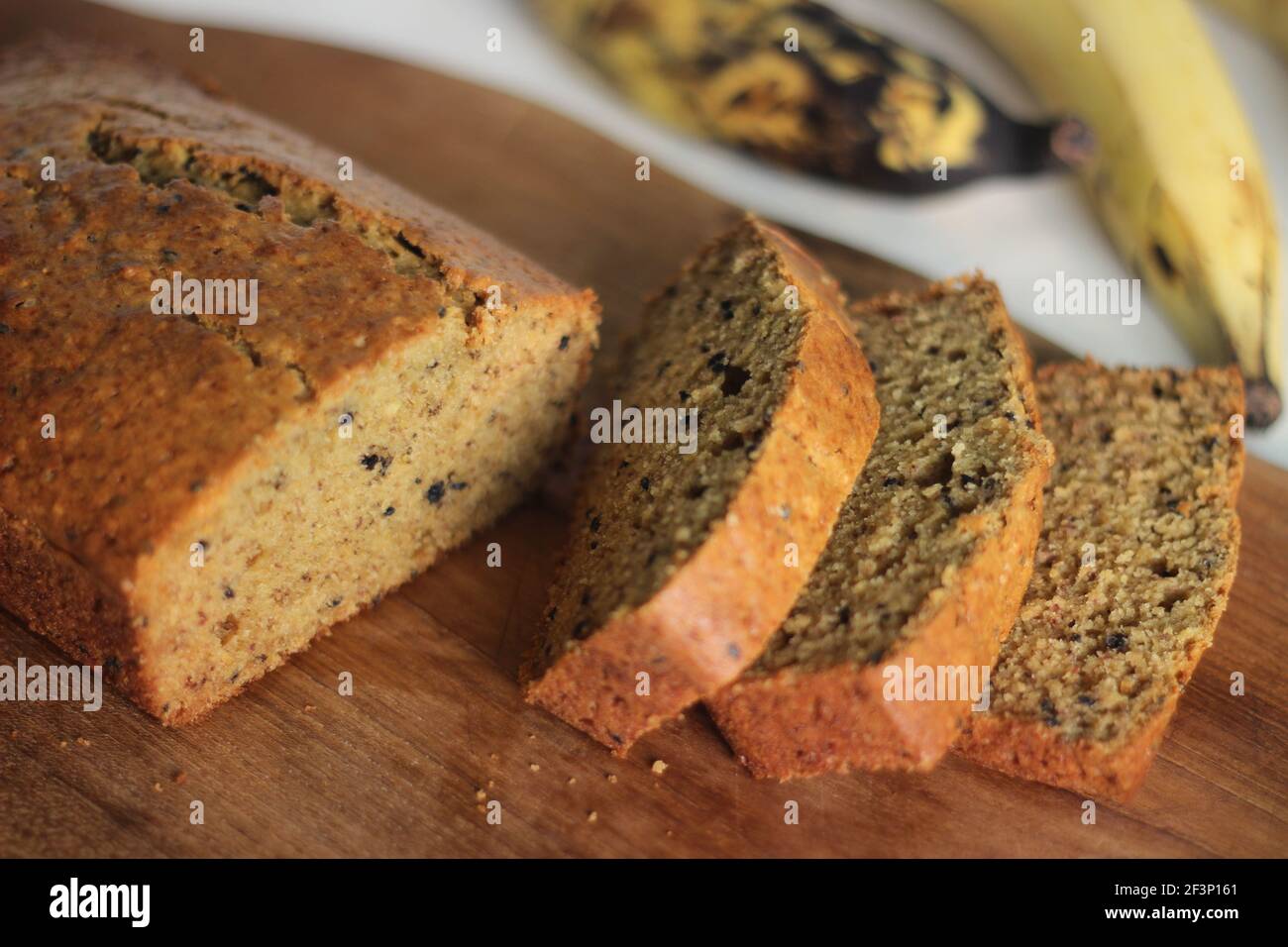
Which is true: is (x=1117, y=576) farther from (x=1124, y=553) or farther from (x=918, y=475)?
(x=918, y=475)

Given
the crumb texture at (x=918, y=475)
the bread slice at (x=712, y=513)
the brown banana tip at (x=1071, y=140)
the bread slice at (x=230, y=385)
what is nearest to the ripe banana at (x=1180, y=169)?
the brown banana tip at (x=1071, y=140)

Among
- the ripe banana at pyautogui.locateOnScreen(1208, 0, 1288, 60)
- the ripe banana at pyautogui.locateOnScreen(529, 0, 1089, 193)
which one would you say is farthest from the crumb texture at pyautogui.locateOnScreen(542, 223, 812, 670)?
the ripe banana at pyautogui.locateOnScreen(1208, 0, 1288, 60)

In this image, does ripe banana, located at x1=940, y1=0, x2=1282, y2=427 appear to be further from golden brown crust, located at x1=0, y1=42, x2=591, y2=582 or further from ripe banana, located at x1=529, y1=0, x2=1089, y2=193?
golden brown crust, located at x1=0, y1=42, x2=591, y2=582

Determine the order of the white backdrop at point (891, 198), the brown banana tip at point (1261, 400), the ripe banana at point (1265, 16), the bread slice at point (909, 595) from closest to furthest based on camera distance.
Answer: the bread slice at point (909, 595)
the brown banana tip at point (1261, 400)
the white backdrop at point (891, 198)
the ripe banana at point (1265, 16)

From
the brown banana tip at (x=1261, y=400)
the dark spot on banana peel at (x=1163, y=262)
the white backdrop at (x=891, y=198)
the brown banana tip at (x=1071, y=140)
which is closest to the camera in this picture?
the brown banana tip at (x=1261, y=400)

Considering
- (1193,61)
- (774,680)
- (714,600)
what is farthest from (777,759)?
(1193,61)

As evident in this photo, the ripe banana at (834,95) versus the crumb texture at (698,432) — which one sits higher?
the ripe banana at (834,95)

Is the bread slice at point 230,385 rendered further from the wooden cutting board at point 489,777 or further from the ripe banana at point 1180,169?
the ripe banana at point 1180,169
